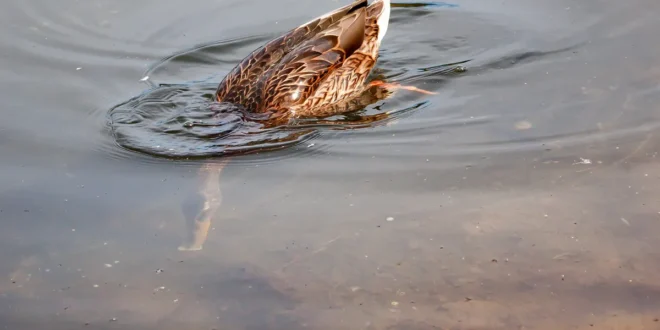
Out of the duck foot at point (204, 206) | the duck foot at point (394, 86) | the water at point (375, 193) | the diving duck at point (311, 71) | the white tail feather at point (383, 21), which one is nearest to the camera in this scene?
the water at point (375, 193)

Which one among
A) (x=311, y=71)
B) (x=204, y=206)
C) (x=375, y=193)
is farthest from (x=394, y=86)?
(x=204, y=206)

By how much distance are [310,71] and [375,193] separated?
2241mm

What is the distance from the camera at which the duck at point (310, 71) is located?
8234 millimetres

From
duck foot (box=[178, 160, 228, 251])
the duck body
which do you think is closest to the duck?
the duck body

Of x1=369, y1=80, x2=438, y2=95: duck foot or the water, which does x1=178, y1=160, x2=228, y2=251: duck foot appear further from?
x1=369, y1=80, x2=438, y2=95: duck foot

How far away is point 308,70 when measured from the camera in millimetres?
8438

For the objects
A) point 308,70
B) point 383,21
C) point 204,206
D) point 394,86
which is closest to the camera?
point 204,206

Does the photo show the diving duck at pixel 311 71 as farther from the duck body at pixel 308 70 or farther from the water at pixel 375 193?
the water at pixel 375 193

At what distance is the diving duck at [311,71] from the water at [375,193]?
413mm

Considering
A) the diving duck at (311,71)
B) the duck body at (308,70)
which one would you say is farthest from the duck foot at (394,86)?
the duck body at (308,70)

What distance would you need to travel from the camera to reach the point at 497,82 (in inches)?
328

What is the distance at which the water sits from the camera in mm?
5426

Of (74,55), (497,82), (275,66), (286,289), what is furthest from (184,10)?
(286,289)

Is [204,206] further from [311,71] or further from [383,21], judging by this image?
[383,21]
